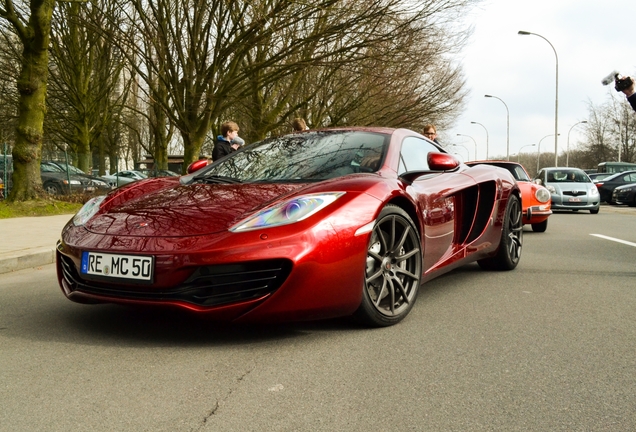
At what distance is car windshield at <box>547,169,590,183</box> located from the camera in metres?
19.6

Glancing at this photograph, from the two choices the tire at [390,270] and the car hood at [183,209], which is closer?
the car hood at [183,209]

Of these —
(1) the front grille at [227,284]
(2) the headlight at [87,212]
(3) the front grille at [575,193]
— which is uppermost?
(2) the headlight at [87,212]

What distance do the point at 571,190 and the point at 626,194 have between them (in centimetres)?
751

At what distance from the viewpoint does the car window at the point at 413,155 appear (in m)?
4.51

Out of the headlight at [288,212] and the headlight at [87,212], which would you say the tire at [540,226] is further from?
the headlight at [87,212]

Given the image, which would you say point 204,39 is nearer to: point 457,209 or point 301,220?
point 457,209

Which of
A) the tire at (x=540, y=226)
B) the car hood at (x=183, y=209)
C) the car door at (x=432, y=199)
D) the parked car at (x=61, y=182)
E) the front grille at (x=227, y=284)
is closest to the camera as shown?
the front grille at (x=227, y=284)

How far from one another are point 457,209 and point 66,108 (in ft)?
96.8

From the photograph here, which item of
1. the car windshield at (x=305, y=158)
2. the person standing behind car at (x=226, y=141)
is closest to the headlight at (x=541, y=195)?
the person standing behind car at (x=226, y=141)

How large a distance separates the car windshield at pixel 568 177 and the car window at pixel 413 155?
15717mm

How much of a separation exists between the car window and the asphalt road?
36.9 inches

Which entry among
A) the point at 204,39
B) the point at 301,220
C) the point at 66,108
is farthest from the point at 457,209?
the point at 66,108

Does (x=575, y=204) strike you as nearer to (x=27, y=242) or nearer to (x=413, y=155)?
(x=27, y=242)

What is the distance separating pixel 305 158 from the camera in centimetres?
444
